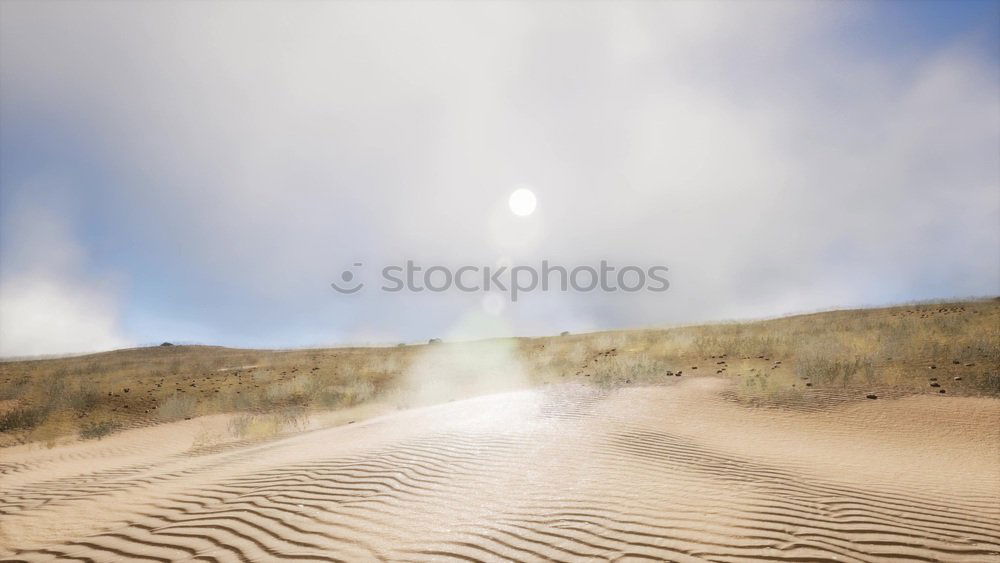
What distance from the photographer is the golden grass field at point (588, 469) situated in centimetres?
348

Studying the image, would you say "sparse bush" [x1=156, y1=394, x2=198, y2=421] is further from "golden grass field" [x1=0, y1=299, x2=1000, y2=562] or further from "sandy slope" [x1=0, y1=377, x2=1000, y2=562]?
"sandy slope" [x1=0, y1=377, x2=1000, y2=562]

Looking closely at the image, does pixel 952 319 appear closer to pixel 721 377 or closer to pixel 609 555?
pixel 721 377

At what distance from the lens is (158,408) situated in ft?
48.4

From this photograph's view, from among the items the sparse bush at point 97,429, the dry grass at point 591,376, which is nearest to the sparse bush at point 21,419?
the dry grass at point 591,376

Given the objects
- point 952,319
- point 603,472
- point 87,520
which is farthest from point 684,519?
point 952,319

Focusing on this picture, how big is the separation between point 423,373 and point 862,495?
14.6 meters

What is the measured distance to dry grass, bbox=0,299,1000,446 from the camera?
9.74m

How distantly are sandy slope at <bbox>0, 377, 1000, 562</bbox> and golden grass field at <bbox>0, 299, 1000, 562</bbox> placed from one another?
27mm

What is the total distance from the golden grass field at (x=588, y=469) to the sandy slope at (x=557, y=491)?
3 centimetres

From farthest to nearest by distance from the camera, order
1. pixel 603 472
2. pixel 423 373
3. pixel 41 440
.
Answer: pixel 423 373
pixel 41 440
pixel 603 472

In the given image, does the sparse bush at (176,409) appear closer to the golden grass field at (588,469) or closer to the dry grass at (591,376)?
the dry grass at (591,376)

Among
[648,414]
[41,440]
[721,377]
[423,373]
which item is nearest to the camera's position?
[648,414]

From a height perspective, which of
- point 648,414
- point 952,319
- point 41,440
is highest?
point 952,319

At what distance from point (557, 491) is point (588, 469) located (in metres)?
0.74
